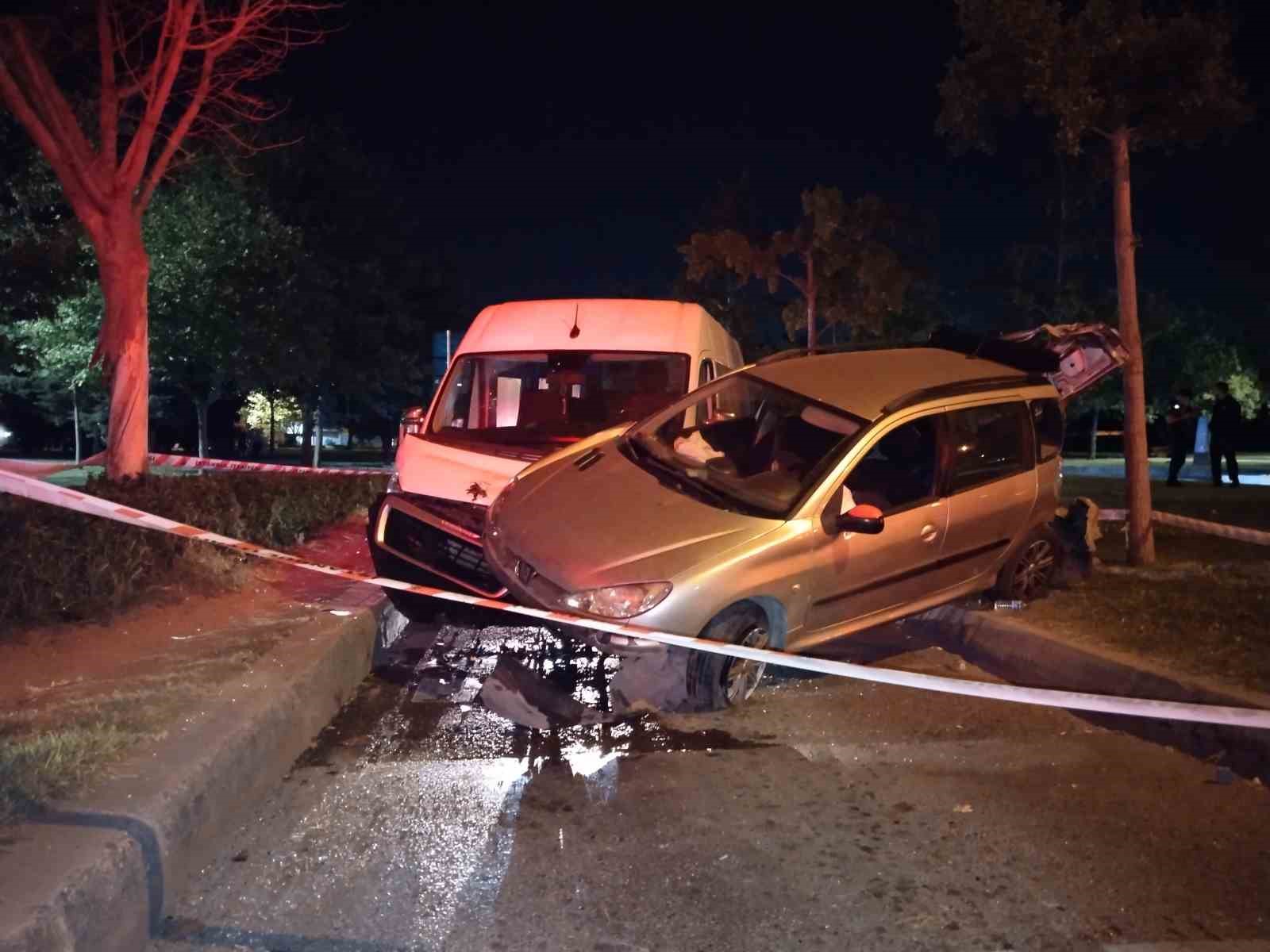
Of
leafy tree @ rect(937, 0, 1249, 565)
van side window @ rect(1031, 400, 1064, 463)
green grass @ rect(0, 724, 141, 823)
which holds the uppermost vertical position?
leafy tree @ rect(937, 0, 1249, 565)

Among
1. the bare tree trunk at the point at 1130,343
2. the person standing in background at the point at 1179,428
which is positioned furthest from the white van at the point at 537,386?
the person standing in background at the point at 1179,428

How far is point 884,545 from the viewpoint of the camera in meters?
6.53

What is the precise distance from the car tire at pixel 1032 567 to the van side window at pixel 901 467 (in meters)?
0.86

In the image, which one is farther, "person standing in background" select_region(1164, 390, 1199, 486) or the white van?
"person standing in background" select_region(1164, 390, 1199, 486)

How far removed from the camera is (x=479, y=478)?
745cm

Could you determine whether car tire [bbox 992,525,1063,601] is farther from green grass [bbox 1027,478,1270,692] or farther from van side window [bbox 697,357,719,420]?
van side window [bbox 697,357,719,420]

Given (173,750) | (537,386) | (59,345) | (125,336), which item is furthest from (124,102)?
(59,345)

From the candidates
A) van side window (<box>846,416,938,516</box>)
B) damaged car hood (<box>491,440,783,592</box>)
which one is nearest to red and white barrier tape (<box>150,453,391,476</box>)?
damaged car hood (<box>491,440,783,592</box>)

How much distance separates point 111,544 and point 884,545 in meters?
4.74

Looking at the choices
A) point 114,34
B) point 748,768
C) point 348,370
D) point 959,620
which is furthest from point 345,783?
A: point 348,370

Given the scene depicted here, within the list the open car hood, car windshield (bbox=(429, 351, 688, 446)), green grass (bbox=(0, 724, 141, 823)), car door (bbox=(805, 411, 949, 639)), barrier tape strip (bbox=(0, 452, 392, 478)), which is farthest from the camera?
barrier tape strip (bbox=(0, 452, 392, 478))

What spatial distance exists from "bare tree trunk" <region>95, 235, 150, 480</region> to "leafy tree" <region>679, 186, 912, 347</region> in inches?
647

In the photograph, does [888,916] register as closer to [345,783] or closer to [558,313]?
[345,783]

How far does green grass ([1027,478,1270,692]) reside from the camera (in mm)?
6520
